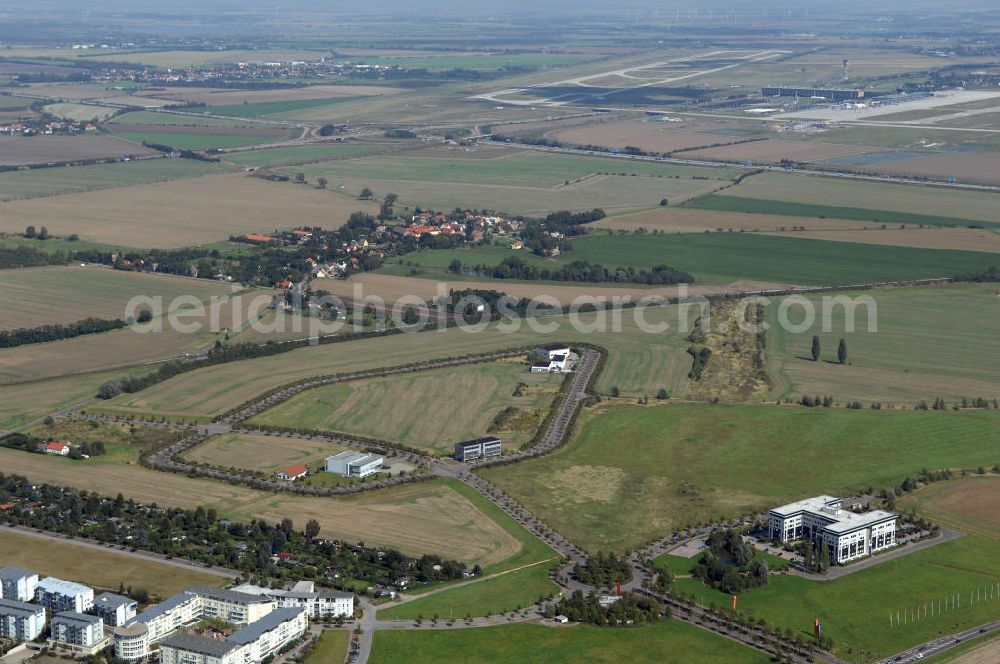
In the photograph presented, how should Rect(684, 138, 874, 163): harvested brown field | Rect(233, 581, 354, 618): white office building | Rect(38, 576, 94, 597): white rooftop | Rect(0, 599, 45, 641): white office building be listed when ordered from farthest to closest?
Rect(684, 138, 874, 163): harvested brown field, Rect(233, 581, 354, 618): white office building, Rect(38, 576, 94, 597): white rooftop, Rect(0, 599, 45, 641): white office building

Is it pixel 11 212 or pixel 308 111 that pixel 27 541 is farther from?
pixel 308 111

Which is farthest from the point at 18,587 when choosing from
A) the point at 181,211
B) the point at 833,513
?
the point at 181,211

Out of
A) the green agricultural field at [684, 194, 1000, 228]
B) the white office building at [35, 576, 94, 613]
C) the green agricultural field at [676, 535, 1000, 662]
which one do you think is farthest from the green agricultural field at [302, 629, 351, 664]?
the green agricultural field at [684, 194, 1000, 228]

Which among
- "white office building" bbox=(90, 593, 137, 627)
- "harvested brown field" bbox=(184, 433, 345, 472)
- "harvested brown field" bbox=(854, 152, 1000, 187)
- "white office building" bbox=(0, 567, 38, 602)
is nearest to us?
"white office building" bbox=(90, 593, 137, 627)

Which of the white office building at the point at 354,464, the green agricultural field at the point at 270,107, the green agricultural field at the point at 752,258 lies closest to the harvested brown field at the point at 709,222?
the green agricultural field at the point at 752,258

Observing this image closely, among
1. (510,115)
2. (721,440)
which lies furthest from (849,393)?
(510,115)

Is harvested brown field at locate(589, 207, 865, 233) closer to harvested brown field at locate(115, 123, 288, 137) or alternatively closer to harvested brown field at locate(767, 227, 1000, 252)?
harvested brown field at locate(767, 227, 1000, 252)

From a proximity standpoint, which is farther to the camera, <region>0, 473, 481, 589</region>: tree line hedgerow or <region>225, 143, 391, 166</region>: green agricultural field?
<region>225, 143, 391, 166</region>: green agricultural field
